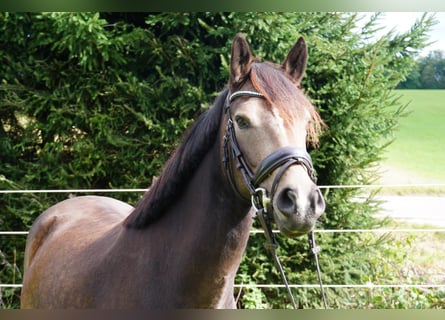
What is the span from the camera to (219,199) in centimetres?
182

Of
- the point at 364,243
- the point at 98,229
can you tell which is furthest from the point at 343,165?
the point at 98,229

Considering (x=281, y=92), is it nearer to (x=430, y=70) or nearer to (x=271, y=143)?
(x=271, y=143)

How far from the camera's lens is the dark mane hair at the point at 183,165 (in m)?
1.92

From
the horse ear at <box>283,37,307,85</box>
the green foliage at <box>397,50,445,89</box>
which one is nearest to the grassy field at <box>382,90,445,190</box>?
the green foliage at <box>397,50,445,89</box>

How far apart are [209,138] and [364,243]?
3.67 metres

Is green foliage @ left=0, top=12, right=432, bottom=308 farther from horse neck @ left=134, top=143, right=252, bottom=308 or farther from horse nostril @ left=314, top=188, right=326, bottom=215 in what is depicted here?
horse nostril @ left=314, top=188, right=326, bottom=215

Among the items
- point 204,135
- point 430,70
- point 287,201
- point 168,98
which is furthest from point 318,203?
point 430,70

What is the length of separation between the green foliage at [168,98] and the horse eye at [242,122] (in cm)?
302

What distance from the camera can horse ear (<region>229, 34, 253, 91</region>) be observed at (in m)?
1.83

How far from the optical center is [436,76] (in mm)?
7484

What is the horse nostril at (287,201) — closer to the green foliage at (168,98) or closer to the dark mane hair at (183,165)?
the dark mane hair at (183,165)

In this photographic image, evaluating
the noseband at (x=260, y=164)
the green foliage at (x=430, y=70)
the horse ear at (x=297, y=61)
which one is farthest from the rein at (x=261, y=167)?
the green foliage at (x=430, y=70)

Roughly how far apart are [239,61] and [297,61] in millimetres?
267

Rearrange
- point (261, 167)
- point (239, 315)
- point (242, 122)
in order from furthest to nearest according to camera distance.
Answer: point (242, 122) < point (261, 167) < point (239, 315)
